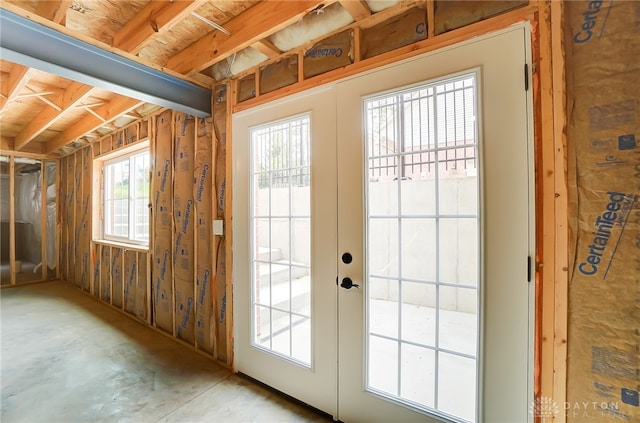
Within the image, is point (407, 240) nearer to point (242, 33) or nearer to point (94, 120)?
point (242, 33)

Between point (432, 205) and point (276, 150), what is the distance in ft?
4.20

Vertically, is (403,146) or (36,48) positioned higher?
(36,48)

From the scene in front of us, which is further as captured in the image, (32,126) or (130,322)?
(32,126)

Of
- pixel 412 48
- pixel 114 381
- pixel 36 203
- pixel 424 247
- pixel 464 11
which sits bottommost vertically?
pixel 114 381

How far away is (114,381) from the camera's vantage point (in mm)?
2166

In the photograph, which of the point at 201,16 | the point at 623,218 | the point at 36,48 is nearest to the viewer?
the point at 623,218

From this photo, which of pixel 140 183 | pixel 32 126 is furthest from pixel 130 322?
pixel 32 126

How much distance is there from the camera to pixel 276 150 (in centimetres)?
209

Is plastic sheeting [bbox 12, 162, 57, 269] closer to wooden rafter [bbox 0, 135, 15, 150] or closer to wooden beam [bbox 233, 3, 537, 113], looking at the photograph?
wooden rafter [bbox 0, 135, 15, 150]

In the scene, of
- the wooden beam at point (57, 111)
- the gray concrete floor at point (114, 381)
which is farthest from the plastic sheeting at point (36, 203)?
the gray concrete floor at point (114, 381)

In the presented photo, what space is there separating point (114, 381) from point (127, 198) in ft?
8.86

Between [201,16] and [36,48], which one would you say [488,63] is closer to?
[201,16]

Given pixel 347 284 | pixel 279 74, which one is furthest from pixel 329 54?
pixel 347 284

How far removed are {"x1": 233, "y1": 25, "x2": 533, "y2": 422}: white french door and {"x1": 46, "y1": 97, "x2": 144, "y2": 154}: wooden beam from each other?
1940mm
